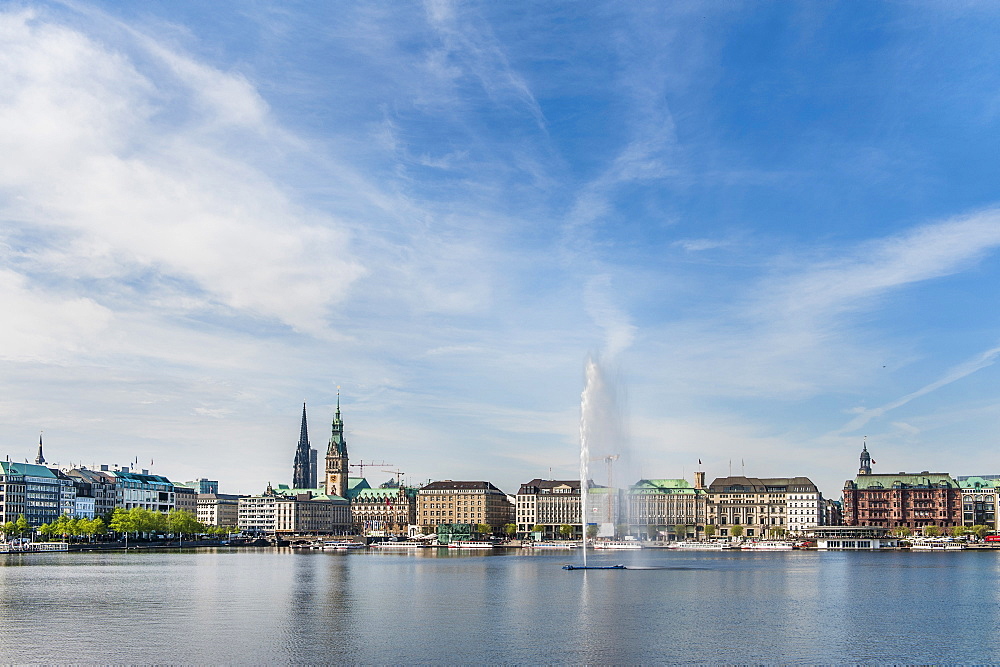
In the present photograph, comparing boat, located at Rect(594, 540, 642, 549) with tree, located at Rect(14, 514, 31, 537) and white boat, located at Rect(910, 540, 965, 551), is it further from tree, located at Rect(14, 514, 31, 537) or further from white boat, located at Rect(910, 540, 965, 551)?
tree, located at Rect(14, 514, 31, 537)

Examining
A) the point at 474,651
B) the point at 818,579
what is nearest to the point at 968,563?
the point at 818,579

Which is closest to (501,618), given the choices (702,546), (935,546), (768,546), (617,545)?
(617,545)

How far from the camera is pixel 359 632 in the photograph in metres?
53.0

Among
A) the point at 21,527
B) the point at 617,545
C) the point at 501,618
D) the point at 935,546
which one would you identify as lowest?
the point at 935,546

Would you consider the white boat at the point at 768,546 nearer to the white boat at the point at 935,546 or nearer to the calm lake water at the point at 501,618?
the white boat at the point at 935,546

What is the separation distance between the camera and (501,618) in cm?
5853

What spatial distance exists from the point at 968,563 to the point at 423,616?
91.0 metres

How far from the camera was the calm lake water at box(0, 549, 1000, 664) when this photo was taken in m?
46.7

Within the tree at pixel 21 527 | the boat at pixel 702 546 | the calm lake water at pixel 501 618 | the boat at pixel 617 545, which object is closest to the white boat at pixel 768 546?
the boat at pixel 702 546

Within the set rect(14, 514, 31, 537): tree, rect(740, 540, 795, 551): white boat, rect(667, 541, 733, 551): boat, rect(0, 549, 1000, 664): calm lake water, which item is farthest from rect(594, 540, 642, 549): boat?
rect(14, 514, 31, 537): tree

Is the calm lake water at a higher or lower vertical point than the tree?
higher

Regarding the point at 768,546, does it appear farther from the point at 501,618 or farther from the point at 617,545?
the point at 501,618

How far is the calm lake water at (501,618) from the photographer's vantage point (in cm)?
4669

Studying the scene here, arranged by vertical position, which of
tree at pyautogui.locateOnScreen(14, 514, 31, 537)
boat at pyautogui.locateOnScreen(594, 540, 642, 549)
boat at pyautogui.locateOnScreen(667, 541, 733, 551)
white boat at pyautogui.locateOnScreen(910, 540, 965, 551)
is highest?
tree at pyautogui.locateOnScreen(14, 514, 31, 537)
